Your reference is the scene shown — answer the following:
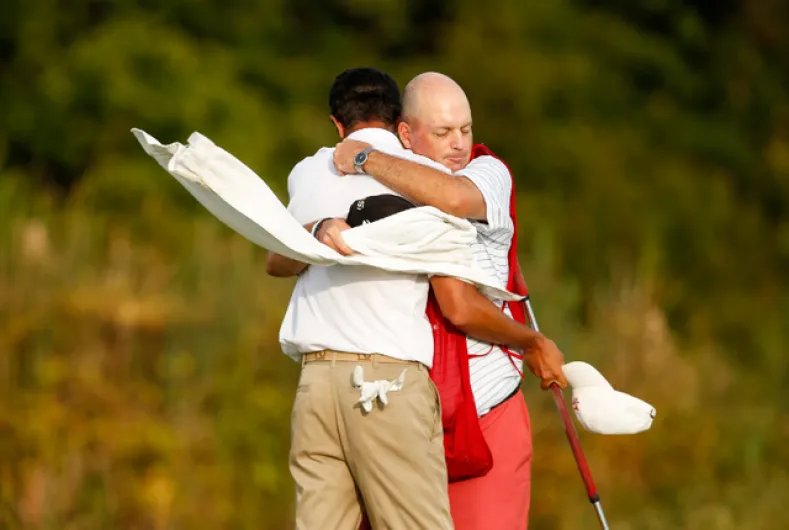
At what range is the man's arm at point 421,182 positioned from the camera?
3746mm

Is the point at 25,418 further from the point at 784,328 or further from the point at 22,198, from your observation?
the point at 784,328

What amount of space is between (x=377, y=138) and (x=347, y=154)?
0.14 metres

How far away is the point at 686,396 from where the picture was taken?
917 centimetres

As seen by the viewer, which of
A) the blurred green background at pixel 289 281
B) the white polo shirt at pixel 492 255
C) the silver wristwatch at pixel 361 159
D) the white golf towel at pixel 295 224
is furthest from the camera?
the blurred green background at pixel 289 281

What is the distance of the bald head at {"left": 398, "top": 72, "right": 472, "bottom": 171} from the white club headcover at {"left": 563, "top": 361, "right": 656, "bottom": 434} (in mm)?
702

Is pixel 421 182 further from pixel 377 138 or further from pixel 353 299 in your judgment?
pixel 353 299

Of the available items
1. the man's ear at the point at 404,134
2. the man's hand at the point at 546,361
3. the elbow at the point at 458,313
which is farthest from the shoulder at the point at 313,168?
the man's hand at the point at 546,361

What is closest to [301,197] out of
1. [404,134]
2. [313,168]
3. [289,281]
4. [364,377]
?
[313,168]

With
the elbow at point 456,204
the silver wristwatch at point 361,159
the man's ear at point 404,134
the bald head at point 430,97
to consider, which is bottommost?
the elbow at point 456,204

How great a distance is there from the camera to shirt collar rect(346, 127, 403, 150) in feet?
12.8

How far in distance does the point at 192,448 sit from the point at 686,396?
336 centimetres

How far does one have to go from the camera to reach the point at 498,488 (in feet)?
13.3

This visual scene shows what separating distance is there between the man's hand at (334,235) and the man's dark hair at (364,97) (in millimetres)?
372

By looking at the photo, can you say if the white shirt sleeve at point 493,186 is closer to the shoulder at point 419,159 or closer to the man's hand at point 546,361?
the shoulder at point 419,159
